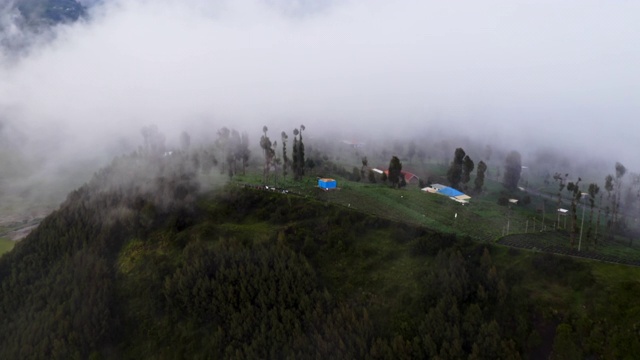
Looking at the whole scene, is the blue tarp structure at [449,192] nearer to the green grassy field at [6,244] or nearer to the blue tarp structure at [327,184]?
the blue tarp structure at [327,184]

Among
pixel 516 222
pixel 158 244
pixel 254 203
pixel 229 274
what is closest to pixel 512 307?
pixel 516 222

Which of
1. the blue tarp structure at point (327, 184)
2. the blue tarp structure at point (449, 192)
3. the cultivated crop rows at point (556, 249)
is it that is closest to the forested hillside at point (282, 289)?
the cultivated crop rows at point (556, 249)

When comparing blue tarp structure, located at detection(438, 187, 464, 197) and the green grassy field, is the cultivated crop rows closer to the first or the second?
blue tarp structure, located at detection(438, 187, 464, 197)

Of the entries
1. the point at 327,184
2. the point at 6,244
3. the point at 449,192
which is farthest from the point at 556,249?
the point at 6,244

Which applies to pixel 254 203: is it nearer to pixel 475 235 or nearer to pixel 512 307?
pixel 475 235

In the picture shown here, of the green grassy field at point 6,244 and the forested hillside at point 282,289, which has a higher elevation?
the forested hillside at point 282,289

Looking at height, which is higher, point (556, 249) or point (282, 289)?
point (556, 249)

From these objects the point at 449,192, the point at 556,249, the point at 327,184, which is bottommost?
the point at 556,249

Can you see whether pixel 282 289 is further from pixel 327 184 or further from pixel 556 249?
pixel 556 249
